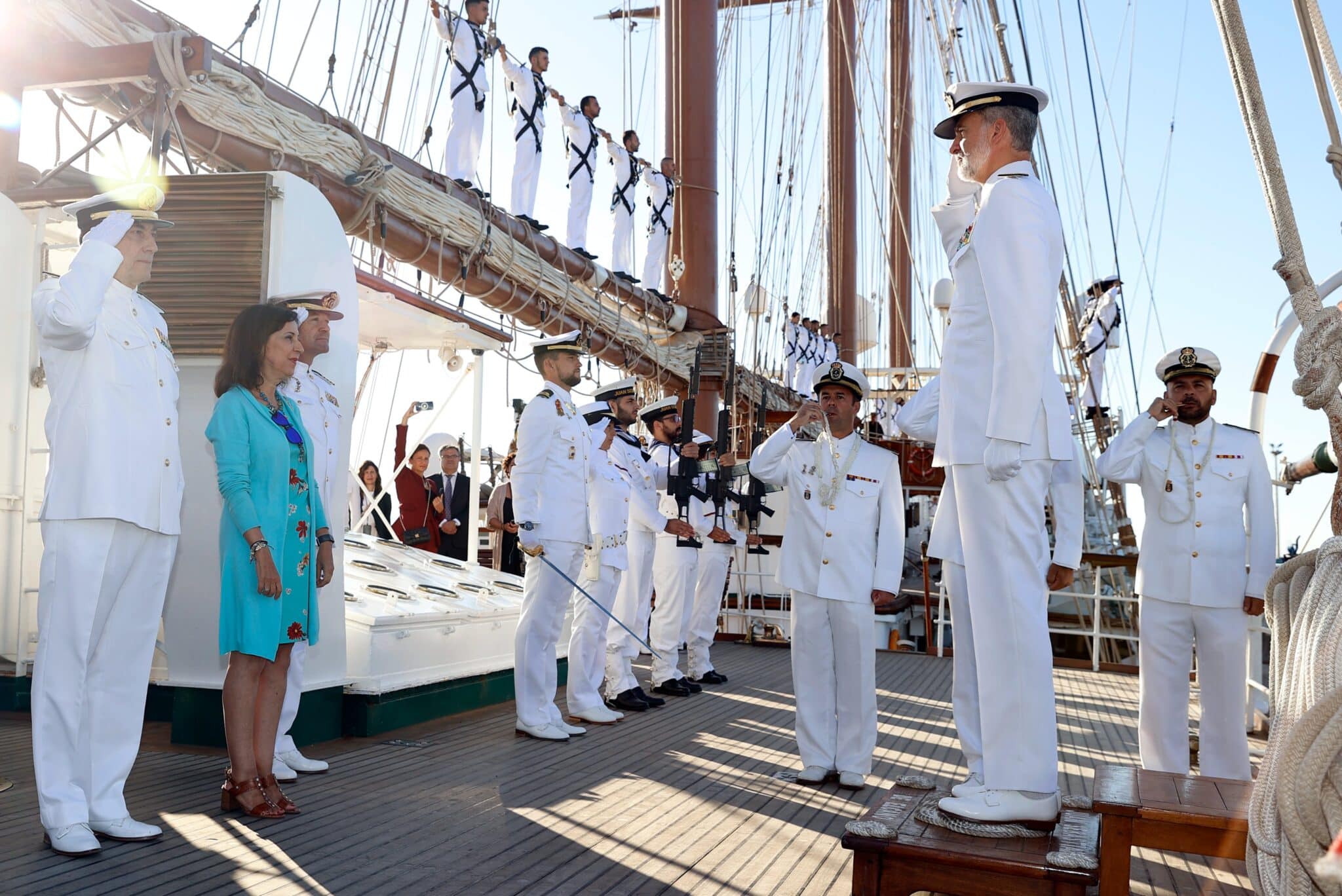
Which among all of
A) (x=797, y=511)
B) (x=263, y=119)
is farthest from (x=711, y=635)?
(x=263, y=119)

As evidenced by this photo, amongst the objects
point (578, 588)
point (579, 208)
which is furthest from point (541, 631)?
point (579, 208)

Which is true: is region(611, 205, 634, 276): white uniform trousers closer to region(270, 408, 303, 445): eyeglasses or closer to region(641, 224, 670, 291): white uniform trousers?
region(641, 224, 670, 291): white uniform trousers

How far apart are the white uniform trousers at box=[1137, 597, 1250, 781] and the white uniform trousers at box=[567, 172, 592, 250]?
241 inches

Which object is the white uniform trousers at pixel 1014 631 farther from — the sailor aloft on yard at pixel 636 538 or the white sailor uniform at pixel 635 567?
the white sailor uniform at pixel 635 567

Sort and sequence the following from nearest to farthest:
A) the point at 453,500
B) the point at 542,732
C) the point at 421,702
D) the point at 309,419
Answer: the point at 309,419 < the point at 542,732 < the point at 421,702 < the point at 453,500

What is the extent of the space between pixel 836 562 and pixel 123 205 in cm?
265

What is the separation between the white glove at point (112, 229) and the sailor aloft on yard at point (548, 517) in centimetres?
231

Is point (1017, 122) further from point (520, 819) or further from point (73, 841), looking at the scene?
point (73, 841)

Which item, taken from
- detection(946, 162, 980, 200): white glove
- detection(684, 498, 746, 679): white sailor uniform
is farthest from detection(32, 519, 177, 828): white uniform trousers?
detection(684, 498, 746, 679): white sailor uniform

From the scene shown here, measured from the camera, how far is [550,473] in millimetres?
5105

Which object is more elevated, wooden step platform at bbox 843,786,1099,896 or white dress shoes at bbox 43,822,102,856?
wooden step platform at bbox 843,786,1099,896

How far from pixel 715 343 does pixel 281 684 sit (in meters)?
7.28

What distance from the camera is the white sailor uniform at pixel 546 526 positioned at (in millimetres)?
4895

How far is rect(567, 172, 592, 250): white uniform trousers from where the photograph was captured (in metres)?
9.10
